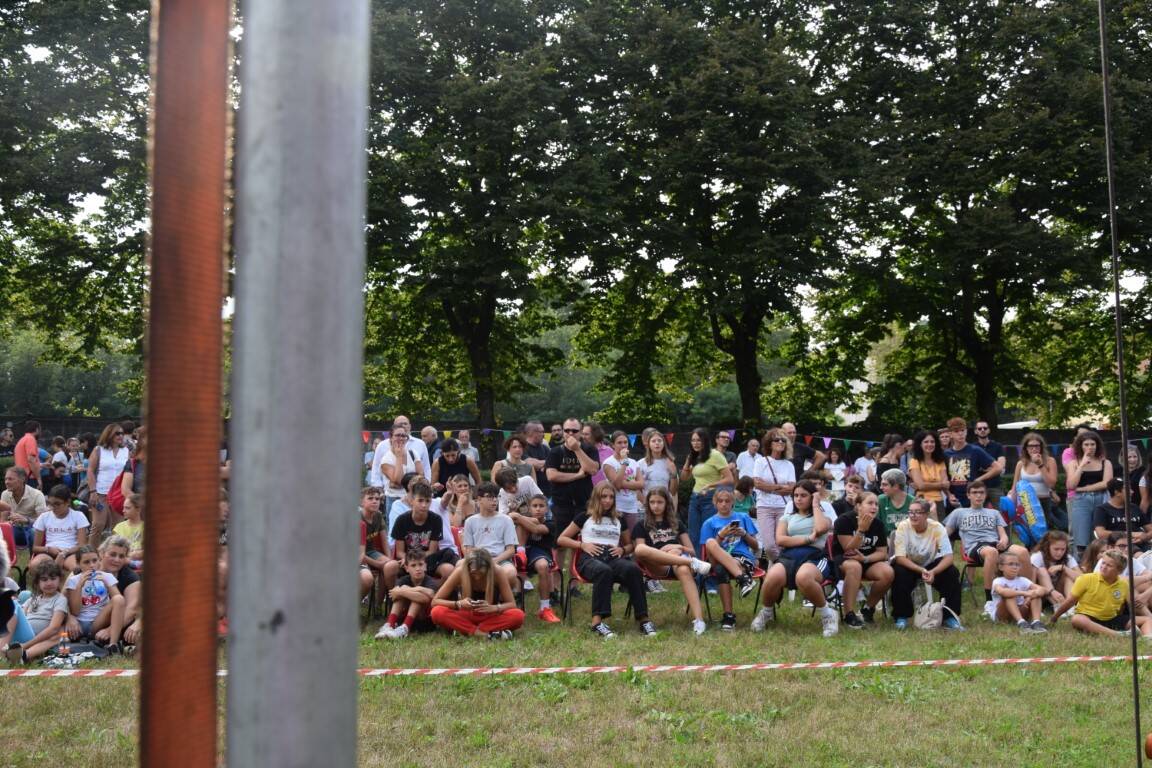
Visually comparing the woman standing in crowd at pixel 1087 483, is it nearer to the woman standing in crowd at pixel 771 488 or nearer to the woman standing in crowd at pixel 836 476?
the woman standing in crowd at pixel 771 488

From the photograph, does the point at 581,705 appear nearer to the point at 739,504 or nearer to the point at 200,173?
the point at 739,504

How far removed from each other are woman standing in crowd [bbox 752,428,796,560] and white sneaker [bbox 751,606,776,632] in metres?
1.69

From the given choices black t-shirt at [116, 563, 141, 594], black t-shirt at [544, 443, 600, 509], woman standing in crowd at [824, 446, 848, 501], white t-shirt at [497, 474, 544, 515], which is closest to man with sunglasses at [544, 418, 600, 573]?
black t-shirt at [544, 443, 600, 509]

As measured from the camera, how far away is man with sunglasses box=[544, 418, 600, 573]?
12.2 metres

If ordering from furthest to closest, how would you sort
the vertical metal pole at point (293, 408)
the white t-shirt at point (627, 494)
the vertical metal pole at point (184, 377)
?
1. the white t-shirt at point (627, 494)
2. the vertical metal pole at point (184, 377)
3. the vertical metal pole at point (293, 408)

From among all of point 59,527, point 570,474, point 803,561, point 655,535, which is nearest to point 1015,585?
point 803,561

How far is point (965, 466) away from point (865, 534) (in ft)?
7.99

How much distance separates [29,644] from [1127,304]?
24.6m

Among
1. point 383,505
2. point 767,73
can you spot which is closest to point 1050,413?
point 767,73

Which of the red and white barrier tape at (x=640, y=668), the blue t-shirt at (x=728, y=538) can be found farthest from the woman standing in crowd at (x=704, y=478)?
the red and white barrier tape at (x=640, y=668)

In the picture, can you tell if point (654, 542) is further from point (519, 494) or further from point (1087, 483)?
point (1087, 483)

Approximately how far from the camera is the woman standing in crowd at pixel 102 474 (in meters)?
13.8

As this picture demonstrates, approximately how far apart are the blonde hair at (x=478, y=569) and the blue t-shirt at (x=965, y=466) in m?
5.71

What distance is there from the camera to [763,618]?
10.4 m
